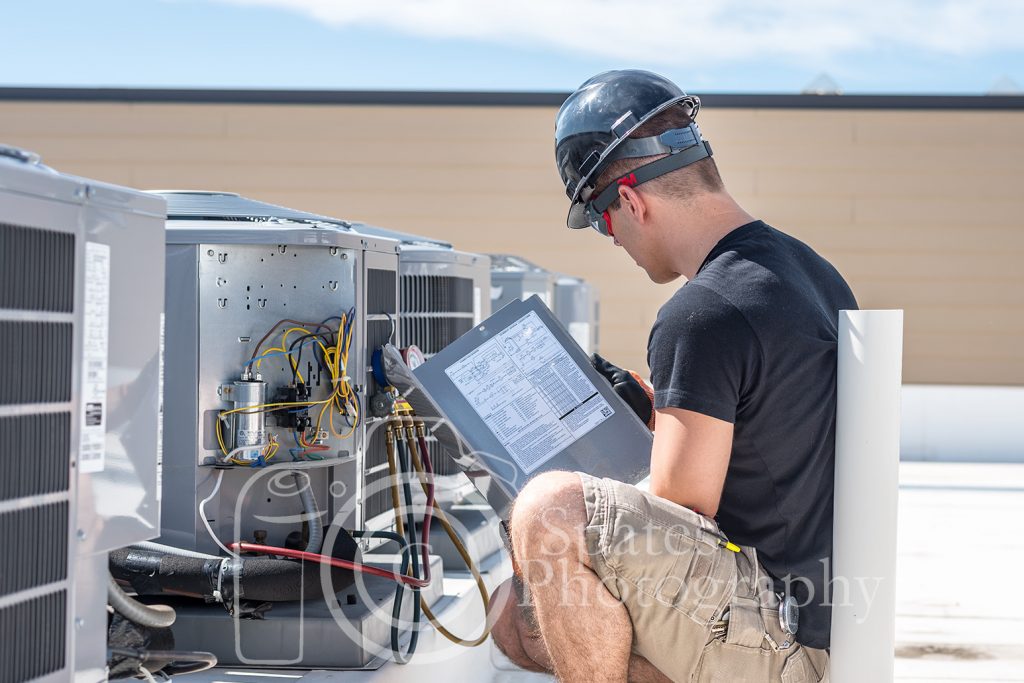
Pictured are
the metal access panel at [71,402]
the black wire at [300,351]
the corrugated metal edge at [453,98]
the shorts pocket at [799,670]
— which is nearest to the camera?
the metal access panel at [71,402]

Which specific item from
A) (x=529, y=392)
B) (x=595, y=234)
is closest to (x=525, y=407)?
(x=529, y=392)

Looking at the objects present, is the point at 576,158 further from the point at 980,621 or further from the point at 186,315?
the point at 980,621

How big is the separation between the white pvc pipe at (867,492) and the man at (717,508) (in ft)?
0.19

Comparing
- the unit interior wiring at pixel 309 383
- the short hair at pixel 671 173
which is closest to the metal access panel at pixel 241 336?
the unit interior wiring at pixel 309 383

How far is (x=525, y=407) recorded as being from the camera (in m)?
2.81

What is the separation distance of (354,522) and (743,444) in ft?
4.97

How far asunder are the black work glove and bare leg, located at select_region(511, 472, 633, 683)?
655 mm

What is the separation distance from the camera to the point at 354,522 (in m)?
3.39

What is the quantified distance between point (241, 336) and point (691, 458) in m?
1.36

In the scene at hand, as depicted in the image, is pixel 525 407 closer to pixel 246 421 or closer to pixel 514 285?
pixel 246 421

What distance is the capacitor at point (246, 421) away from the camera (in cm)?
290

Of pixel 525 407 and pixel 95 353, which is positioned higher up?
pixel 95 353

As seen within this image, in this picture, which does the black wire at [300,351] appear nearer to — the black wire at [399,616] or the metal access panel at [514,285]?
the black wire at [399,616]

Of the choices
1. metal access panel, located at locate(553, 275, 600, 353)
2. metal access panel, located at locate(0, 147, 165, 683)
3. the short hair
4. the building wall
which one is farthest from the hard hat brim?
the building wall
